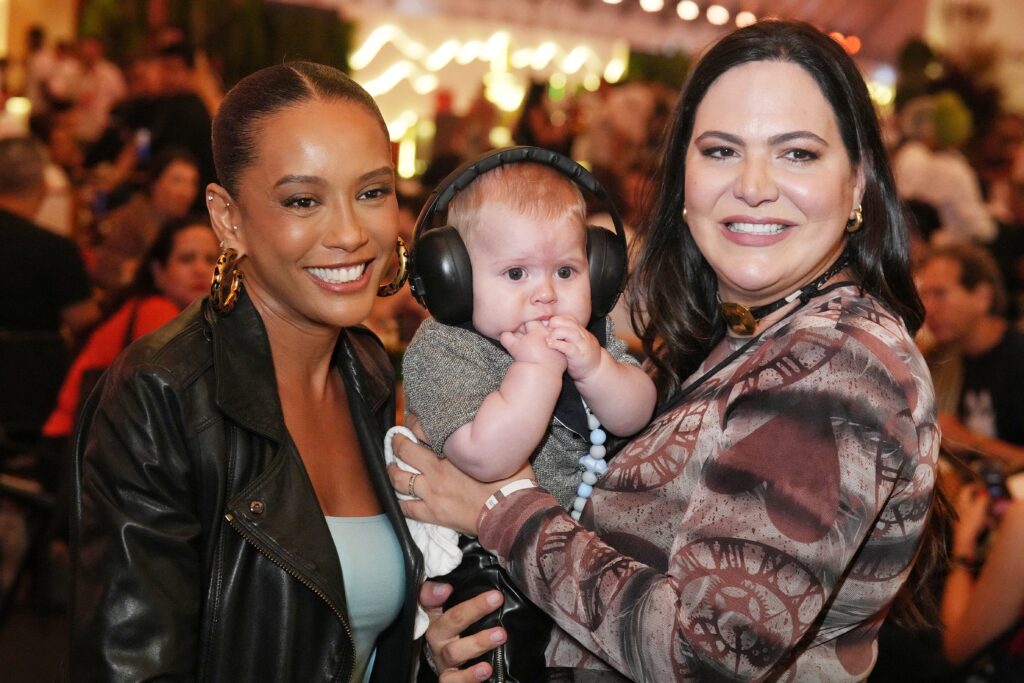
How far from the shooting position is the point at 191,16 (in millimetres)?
9953

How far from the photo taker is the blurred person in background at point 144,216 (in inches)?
204

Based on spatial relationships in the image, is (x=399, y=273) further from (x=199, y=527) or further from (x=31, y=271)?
(x=31, y=271)

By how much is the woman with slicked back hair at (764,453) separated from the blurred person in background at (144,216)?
3.30 meters

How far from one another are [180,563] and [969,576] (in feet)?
9.49

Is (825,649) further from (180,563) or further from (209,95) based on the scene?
(209,95)

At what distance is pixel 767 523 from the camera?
5.10ft

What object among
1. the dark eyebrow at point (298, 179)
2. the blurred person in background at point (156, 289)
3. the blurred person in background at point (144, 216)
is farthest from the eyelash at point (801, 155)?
the blurred person in background at point (144, 216)

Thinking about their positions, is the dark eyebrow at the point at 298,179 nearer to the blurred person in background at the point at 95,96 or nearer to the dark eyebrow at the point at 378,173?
the dark eyebrow at the point at 378,173

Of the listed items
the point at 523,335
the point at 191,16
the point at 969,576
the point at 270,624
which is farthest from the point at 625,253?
the point at 191,16

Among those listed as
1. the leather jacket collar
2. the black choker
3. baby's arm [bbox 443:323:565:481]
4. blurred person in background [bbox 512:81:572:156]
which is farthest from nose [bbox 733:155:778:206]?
blurred person in background [bbox 512:81:572:156]

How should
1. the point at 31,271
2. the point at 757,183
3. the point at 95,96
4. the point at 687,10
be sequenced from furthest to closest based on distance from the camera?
the point at 687,10 → the point at 95,96 → the point at 31,271 → the point at 757,183

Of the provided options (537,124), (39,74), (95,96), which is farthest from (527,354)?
(39,74)

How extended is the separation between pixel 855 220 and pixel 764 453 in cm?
60

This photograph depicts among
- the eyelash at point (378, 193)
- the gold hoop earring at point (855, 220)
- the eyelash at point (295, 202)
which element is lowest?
the eyelash at point (295, 202)
